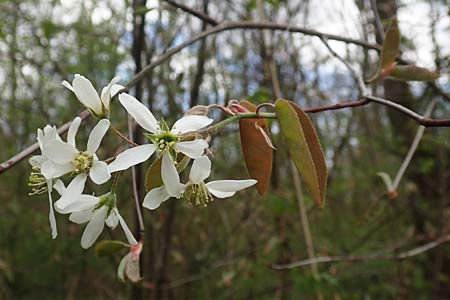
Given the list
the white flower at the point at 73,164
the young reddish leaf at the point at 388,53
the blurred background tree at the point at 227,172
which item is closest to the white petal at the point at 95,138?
the white flower at the point at 73,164

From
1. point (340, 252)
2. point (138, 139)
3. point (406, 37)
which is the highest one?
point (406, 37)

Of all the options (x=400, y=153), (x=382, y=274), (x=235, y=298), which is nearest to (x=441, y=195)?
(x=400, y=153)

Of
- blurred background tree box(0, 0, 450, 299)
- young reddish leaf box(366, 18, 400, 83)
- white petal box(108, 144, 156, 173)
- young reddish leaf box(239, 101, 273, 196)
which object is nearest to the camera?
white petal box(108, 144, 156, 173)

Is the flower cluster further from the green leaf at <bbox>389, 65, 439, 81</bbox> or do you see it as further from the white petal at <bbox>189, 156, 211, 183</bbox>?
the green leaf at <bbox>389, 65, 439, 81</bbox>

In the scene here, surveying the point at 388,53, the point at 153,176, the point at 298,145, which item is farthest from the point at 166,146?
the point at 388,53

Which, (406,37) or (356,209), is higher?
(406,37)

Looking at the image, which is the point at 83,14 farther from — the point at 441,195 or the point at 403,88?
the point at 441,195

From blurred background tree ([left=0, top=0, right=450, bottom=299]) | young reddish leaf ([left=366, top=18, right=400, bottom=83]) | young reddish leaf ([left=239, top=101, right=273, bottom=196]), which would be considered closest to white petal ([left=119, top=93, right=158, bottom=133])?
young reddish leaf ([left=239, top=101, right=273, bottom=196])

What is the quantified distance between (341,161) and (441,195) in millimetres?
789

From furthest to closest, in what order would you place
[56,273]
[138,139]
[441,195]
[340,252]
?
[56,273] < [340,252] < [441,195] < [138,139]

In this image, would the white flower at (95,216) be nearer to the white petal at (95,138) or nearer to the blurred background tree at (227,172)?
the white petal at (95,138)

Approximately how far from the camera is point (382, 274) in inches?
85.9

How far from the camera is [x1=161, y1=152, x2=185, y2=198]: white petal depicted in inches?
20.2

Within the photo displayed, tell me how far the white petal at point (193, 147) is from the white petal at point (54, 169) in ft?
0.39
